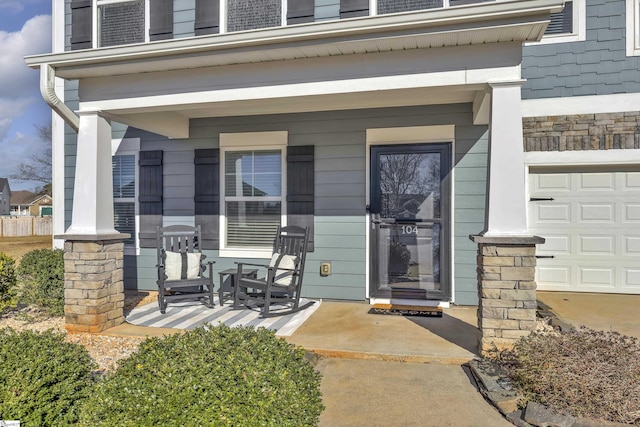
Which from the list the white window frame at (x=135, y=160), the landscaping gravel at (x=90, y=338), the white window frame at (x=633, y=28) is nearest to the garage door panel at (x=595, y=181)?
the white window frame at (x=633, y=28)

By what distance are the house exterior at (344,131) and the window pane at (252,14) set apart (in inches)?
A: 0.7

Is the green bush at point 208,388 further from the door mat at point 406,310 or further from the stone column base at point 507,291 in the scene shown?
the door mat at point 406,310

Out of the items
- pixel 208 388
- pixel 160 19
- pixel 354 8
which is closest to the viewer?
pixel 208 388

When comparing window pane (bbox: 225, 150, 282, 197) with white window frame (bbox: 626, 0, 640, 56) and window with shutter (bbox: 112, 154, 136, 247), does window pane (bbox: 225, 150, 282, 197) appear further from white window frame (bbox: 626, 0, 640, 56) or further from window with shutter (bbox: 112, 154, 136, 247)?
white window frame (bbox: 626, 0, 640, 56)

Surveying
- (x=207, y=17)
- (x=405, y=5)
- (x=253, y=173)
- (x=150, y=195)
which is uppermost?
(x=207, y=17)

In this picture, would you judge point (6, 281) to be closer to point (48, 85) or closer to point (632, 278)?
point (48, 85)

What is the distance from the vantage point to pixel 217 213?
5711 mm

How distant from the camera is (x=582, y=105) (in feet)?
16.3

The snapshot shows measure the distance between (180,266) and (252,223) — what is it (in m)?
1.16

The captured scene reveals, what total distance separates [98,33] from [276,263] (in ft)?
13.8

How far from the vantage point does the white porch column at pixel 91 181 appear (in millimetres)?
4090

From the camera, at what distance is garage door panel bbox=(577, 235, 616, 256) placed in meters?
5.29

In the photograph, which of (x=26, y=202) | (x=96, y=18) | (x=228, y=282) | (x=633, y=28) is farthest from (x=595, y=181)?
(x=26, y=202)

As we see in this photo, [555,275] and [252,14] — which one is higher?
[252,14]
